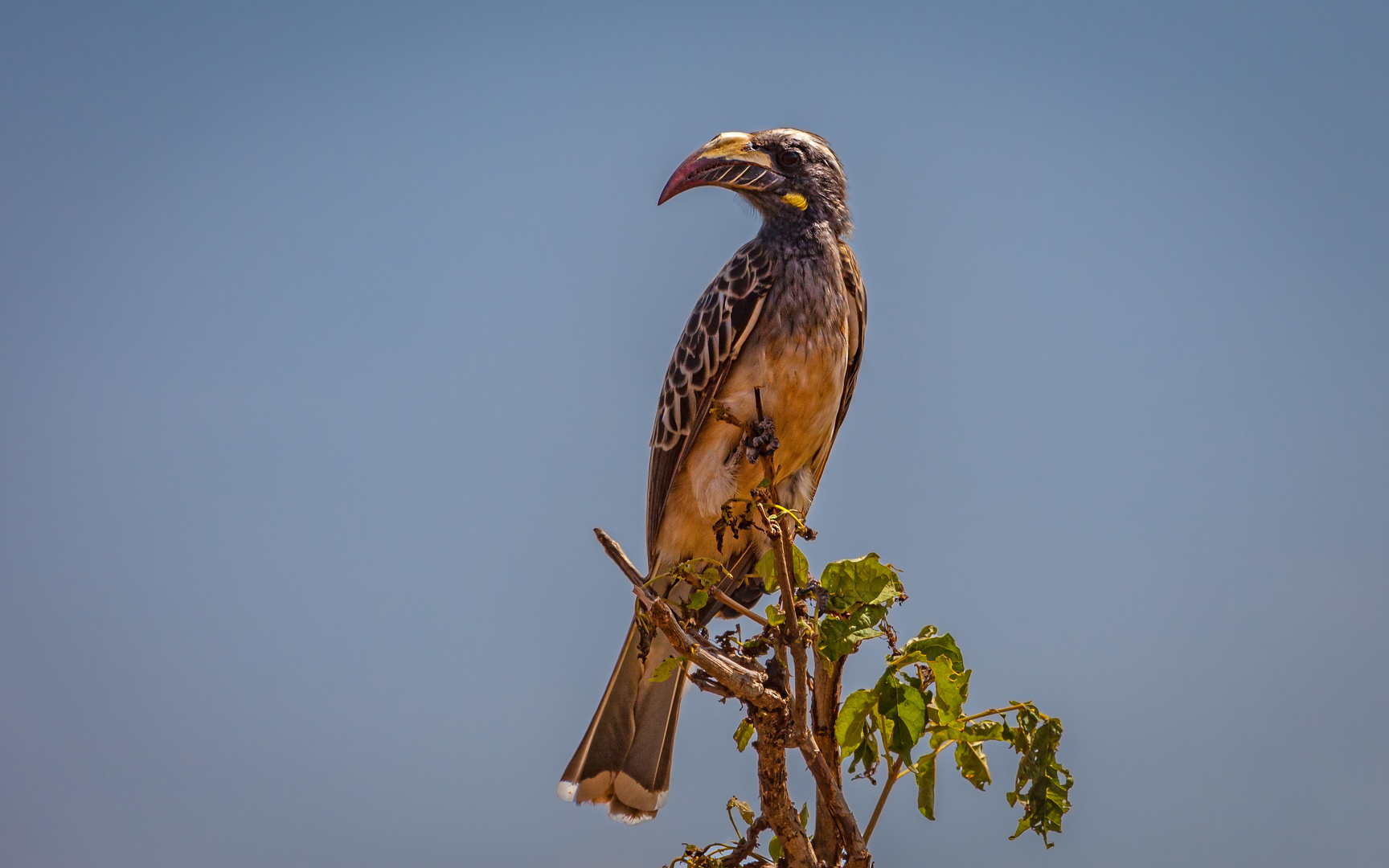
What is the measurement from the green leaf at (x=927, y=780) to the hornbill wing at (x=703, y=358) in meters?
1.21

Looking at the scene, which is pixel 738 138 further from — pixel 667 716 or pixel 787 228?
pixel 667 716

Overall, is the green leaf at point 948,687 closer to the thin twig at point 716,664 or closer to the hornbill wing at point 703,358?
the thin twig at point 716,664

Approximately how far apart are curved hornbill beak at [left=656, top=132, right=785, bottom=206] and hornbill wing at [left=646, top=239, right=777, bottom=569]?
18cm

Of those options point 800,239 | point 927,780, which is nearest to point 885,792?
point 927,780

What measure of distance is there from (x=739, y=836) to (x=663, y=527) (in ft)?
3.85

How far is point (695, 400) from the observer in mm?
2686

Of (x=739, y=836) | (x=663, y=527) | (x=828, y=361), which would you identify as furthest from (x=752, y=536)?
(x=739, y=836)

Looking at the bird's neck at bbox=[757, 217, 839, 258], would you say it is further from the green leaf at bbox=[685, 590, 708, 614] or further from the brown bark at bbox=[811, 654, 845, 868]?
the brown bark at bbox=[811, 654, 845, 868]

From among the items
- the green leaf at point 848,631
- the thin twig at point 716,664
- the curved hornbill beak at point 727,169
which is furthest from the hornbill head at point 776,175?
the green leaf at point 848,631

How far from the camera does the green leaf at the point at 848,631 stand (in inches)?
63.2

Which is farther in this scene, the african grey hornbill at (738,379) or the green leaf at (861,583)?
the african grey hornbill at (738,379)

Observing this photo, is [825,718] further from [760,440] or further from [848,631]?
[760,440]

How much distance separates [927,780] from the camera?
5.25ft

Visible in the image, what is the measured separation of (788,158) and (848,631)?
1551 mm
